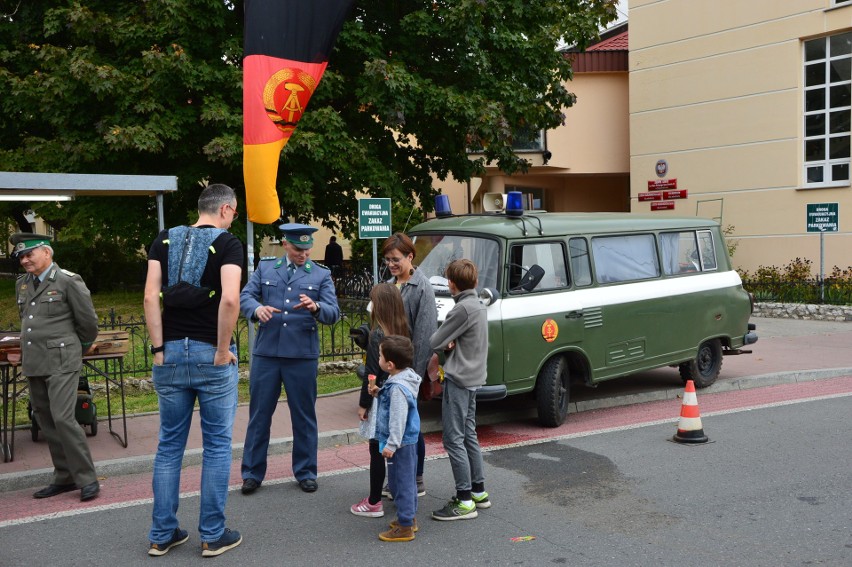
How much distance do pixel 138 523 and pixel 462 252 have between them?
4.02m

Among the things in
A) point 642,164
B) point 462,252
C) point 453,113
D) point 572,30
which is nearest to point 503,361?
point 462,252

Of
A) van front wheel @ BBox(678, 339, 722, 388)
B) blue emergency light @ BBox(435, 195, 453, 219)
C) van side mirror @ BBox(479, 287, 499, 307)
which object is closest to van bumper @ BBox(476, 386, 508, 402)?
van side mirror @ BBox(479, 287, 499, 307)

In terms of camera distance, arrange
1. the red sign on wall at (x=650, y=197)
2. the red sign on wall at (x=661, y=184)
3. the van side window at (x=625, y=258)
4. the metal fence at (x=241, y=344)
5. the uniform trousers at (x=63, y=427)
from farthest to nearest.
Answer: the red sign on wall at (x=650, y=197), the red sign on wall at (x=661, y=184), the metal fence at (x=241, y=344), the van side window at (x=625, y=258), the uniform trousers at (x=63, y=427)

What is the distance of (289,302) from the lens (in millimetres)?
6133


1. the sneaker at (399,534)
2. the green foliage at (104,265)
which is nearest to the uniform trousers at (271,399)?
the sneaker at (399,534)

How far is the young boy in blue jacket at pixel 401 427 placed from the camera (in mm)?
5156

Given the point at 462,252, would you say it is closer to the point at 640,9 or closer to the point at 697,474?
the point at 697,474

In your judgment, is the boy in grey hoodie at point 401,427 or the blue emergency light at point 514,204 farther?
the blue emergency light at point 514,204

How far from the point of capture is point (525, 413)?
8.90 meters

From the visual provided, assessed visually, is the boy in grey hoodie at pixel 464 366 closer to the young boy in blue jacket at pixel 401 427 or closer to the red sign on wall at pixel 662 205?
the young boy in blue jacket at pixel 401 427

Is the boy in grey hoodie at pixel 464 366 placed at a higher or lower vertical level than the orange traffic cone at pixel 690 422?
higher

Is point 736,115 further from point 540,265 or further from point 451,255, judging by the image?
point 451,255

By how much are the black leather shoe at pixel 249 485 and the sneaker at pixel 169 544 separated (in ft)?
3.30

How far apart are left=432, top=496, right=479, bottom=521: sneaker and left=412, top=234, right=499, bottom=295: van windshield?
2.78m
